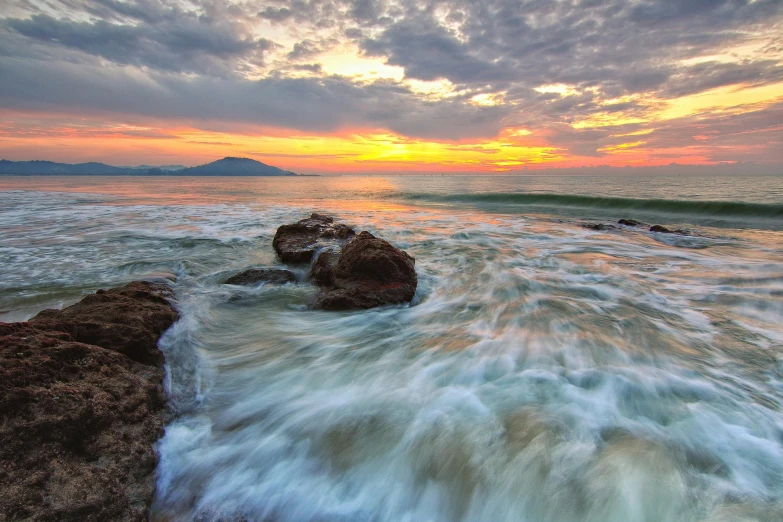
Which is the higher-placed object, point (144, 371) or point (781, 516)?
point (144, 371)

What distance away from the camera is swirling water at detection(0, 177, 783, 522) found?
88.5 inches

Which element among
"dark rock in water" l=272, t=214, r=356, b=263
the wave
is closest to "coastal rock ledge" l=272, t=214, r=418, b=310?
Answer: "dark rock in water" l=272, t=214, r=356, b=263

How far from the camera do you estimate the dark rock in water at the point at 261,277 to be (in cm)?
622

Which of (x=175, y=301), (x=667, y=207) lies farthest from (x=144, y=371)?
(x=667, y=207)

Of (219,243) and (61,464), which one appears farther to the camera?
(219,243)

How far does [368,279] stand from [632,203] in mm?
21063

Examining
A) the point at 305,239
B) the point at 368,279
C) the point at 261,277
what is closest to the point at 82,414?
the point at 368,279

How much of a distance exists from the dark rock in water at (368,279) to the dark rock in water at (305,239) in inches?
71.2

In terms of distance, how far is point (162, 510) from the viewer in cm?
199

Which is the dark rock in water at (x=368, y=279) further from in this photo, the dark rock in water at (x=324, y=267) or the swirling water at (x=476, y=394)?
the swirling water at (x=476, y=394)

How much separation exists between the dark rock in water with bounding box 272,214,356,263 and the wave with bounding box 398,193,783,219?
17708mm

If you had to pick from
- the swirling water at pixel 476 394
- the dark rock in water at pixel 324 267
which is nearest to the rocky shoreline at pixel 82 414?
the swirling water at pixel 476 394

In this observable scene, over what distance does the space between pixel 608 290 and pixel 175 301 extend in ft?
21.8

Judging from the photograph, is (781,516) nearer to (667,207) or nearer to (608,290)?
(608,290)
